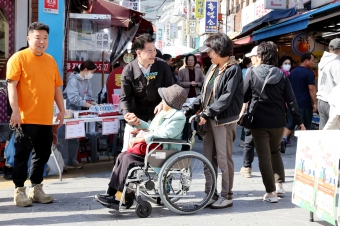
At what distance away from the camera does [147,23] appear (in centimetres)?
1398

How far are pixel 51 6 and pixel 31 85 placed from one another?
348 centimetres

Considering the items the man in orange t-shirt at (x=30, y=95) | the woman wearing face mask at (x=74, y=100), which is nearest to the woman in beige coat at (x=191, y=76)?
the woman wearing face mask at (x=74, y=100)

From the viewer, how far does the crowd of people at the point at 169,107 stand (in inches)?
211

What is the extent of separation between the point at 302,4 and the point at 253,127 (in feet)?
40.2

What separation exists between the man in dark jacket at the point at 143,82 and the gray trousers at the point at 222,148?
0.67 meters

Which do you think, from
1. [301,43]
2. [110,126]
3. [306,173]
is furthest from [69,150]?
[301,43]

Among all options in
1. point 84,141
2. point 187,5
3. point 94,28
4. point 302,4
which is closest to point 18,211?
point 84,141

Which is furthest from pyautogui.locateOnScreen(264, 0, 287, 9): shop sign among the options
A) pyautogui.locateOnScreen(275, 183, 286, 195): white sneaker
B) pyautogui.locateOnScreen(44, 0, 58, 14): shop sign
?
pyautogui.locateOnScreen(275, 183, 286, 195): white sneaker

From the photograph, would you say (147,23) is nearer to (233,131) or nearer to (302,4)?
(302,4)

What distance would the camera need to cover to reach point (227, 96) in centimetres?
542

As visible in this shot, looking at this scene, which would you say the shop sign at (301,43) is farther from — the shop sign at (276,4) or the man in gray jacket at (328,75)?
the man in gray jacket at (328,75)

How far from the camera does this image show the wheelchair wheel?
5.16 metres

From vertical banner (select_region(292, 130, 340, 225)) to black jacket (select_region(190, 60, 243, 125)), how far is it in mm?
A: 843

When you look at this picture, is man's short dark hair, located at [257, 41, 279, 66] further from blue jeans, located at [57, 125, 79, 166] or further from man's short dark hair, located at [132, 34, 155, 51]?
blue jeans, located at [57, 125, 79, 166]
